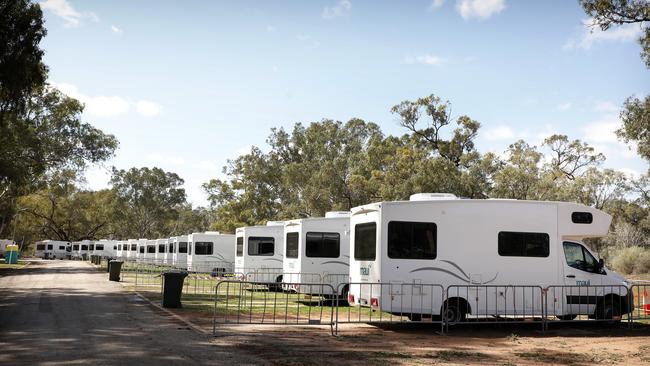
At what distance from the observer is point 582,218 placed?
13.9 metres

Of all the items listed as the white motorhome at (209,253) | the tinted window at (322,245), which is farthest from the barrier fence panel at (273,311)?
the white motorhome at (209,253)

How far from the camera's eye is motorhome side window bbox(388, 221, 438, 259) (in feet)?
43.4

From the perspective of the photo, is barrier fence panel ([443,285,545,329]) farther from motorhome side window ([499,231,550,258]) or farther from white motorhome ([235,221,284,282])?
white motorhome ([235,221,284,282])

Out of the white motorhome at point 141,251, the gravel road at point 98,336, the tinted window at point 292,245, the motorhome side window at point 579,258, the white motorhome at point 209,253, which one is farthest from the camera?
the white motorhome at point 141,251

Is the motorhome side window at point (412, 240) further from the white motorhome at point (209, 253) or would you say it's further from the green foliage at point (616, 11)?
the white motorhome at point (209, 253)

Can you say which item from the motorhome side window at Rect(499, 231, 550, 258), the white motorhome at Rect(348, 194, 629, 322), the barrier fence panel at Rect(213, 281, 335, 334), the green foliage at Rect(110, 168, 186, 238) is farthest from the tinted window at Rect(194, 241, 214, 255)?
the green foliage at Rect(110, 168, 186, 238)

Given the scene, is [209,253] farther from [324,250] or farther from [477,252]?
[477,252]

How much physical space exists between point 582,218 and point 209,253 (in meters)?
24.1

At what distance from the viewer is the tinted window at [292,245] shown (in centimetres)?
2106

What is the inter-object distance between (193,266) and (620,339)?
1015 inches

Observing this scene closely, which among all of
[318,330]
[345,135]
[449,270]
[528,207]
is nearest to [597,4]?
[528,207]

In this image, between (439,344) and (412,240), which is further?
(412,240)

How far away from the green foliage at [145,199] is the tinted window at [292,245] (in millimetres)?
66493

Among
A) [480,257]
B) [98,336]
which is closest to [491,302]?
[480,257]
